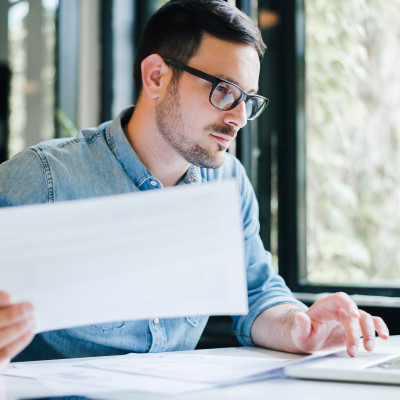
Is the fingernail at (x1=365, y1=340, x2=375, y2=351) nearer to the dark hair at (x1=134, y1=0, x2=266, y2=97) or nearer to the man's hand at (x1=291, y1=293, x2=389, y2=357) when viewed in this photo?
the man's hand at (x1=291, y1=293, x2=389, y2=357)

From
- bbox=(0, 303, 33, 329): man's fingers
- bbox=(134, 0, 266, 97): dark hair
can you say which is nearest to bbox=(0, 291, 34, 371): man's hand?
bbox=(0, 303, 33, 329): man's fingers

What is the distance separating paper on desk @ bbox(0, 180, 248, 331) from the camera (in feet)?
2.54

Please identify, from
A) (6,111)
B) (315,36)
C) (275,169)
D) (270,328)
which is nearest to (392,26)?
(315,36)

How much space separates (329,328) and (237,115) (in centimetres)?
56

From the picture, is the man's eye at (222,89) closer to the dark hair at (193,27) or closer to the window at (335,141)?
the dark hair at (193,27)

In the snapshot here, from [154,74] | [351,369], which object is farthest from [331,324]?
[154,74]

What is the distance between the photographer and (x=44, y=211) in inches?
30.5

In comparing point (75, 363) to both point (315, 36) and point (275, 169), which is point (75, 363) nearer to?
point (275, 169)

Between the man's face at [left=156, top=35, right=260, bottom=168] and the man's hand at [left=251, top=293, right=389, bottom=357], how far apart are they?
0.46 m

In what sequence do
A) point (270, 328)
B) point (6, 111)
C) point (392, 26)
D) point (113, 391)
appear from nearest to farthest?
point (113, 391) → point (270, 328) → point (392, 26) → point (6, 111)

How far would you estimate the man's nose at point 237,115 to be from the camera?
1.39 meters

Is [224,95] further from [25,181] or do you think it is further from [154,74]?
[25,181]

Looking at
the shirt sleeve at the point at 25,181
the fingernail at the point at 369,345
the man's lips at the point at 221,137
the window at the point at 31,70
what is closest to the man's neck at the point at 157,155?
the man's lips at the point at 221,137

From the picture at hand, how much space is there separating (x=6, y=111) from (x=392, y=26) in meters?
1.58
